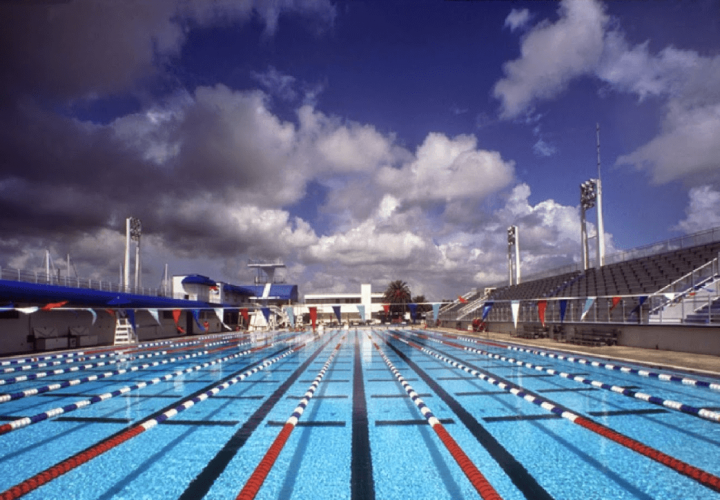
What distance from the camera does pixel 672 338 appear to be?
12758 millimetres

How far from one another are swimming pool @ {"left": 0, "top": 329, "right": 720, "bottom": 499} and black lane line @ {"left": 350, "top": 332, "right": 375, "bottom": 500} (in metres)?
0.02

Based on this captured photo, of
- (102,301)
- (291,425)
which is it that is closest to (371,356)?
(291,425)

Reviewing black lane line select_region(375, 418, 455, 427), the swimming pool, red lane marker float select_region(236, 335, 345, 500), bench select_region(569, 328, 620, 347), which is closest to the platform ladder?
the swimming pool

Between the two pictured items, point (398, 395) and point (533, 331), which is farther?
point (533, 331)

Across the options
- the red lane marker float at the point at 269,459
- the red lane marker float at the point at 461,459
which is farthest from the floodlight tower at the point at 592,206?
the red lane marker float at the point at 269,459

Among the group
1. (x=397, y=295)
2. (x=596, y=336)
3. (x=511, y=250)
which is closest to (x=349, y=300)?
(x=397, y=295)

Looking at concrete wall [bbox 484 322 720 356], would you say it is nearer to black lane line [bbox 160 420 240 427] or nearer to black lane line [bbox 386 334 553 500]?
black lane line [bbox 386 334 553 500]

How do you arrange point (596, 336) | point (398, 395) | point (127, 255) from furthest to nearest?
point (127, 255) < point (596, 336) < point (398, 395)

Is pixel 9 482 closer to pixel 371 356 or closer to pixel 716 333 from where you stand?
pixel 371 356

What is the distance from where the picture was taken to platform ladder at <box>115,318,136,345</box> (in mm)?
22125

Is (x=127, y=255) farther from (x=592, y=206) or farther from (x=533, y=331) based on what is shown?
(x=592, y=206)

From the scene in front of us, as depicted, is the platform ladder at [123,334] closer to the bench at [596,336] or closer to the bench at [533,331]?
the bench at [533,331]

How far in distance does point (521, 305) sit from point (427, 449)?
66.9 ft

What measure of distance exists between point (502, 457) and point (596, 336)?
12.6m
